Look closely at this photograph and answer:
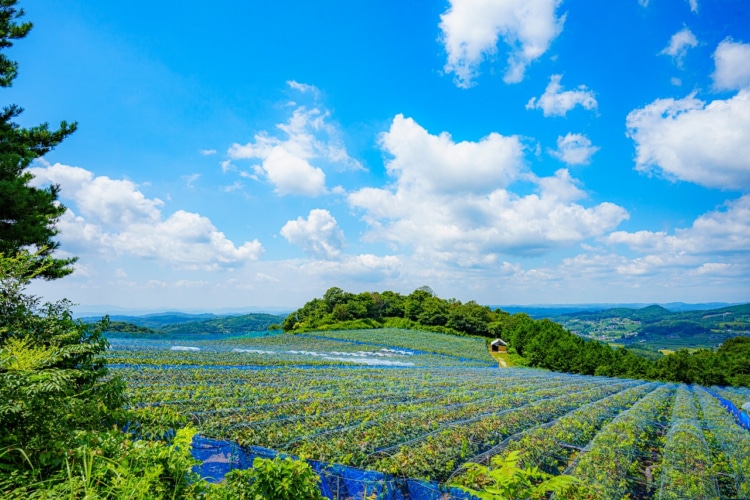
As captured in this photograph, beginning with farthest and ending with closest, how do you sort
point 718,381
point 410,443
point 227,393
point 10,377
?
1. point 718,381
2. point 227,393
3. point 410,443
4. point 10,377

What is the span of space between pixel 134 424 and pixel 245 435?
192 centimetres

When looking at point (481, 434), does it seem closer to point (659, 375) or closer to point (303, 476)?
point (303, 476)

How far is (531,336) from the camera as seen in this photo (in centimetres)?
4925

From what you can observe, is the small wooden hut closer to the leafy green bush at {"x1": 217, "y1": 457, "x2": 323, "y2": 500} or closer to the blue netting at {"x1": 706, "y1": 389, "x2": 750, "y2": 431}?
the blue netting at {"x1": 706, "y1": 389, "x2": 750, "y2": 431}

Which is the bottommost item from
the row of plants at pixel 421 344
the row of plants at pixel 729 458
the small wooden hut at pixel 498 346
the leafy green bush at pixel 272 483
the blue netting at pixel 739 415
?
the small wooden hut at pixel 498 346

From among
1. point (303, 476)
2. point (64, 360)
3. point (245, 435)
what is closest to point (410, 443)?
point (245, 435)

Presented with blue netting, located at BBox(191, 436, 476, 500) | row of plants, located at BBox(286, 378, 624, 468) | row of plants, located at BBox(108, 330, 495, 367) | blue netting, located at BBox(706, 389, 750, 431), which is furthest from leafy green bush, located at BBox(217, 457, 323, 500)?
row of plants, located at BBox(108, 330, 495, 367)

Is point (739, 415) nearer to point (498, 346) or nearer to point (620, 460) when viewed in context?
point (620, 460)

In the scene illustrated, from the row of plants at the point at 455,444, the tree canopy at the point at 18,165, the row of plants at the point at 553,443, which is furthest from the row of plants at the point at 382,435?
the tree canopy at the point at 18,165

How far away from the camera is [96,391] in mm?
4750

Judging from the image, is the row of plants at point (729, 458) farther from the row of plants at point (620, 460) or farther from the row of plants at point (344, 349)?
the row of plants at point (344, 349)

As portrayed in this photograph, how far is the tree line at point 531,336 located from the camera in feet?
114

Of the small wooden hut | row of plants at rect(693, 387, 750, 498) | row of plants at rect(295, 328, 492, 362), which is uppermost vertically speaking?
row of plants at rect(693, 387, 750, 498)

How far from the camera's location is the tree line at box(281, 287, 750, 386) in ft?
114
